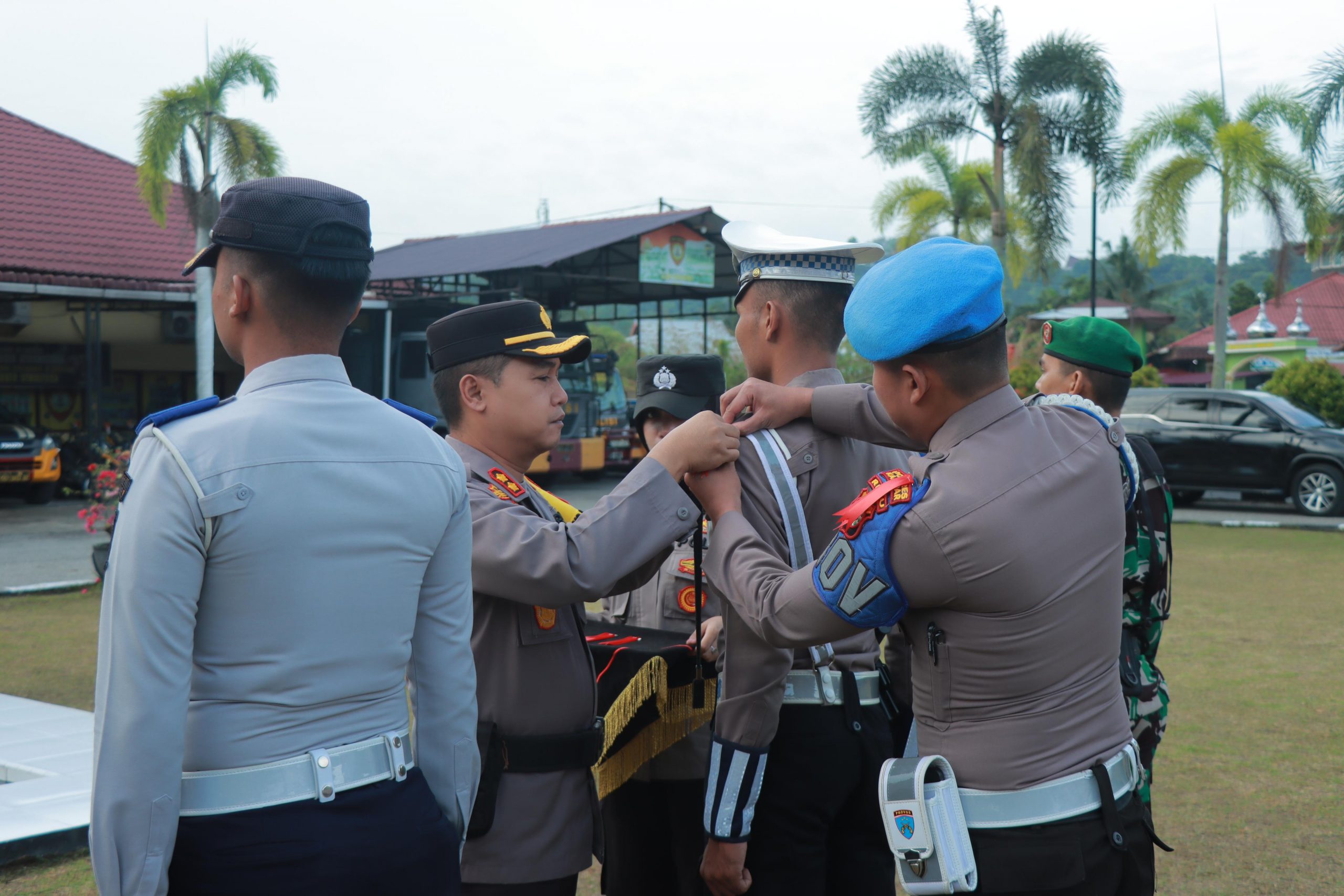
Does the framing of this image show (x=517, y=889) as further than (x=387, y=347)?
No

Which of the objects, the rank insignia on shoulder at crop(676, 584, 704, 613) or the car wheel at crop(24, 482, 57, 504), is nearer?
the rank insignia on shoulder at crop(676, 584, 704, 613)

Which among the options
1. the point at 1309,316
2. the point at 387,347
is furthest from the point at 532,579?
the point at 1309,316

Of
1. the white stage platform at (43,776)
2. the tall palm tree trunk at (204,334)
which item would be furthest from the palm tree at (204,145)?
the white stage platform at (43,776)

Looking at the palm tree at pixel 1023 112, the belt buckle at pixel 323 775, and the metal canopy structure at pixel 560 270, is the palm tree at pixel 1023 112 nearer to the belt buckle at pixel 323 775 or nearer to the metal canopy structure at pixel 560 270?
the metal canopy structure at pixel 560 270

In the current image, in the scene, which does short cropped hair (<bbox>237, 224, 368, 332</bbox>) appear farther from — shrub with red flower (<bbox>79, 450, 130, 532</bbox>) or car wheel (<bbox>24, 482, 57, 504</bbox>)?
car wheel (<bbox>24, 482, 57, 504</bbox>)

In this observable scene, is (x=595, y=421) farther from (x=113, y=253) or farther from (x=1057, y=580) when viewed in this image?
(x=1057, y=580)

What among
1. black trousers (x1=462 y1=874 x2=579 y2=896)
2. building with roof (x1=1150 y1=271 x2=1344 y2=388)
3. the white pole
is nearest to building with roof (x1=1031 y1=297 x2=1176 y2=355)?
building with roof (x1=1150 y1=271 x2=1344 y2=388)

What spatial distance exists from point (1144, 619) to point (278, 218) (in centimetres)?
262

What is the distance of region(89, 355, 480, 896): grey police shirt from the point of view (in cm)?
155

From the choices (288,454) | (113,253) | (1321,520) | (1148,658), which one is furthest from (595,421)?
(288,454)

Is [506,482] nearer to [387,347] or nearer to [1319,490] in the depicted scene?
[1319,490]

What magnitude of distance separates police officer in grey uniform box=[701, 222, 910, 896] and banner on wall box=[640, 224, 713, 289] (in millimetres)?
20966

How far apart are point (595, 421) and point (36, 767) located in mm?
17479

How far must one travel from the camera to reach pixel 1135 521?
3.20 m
